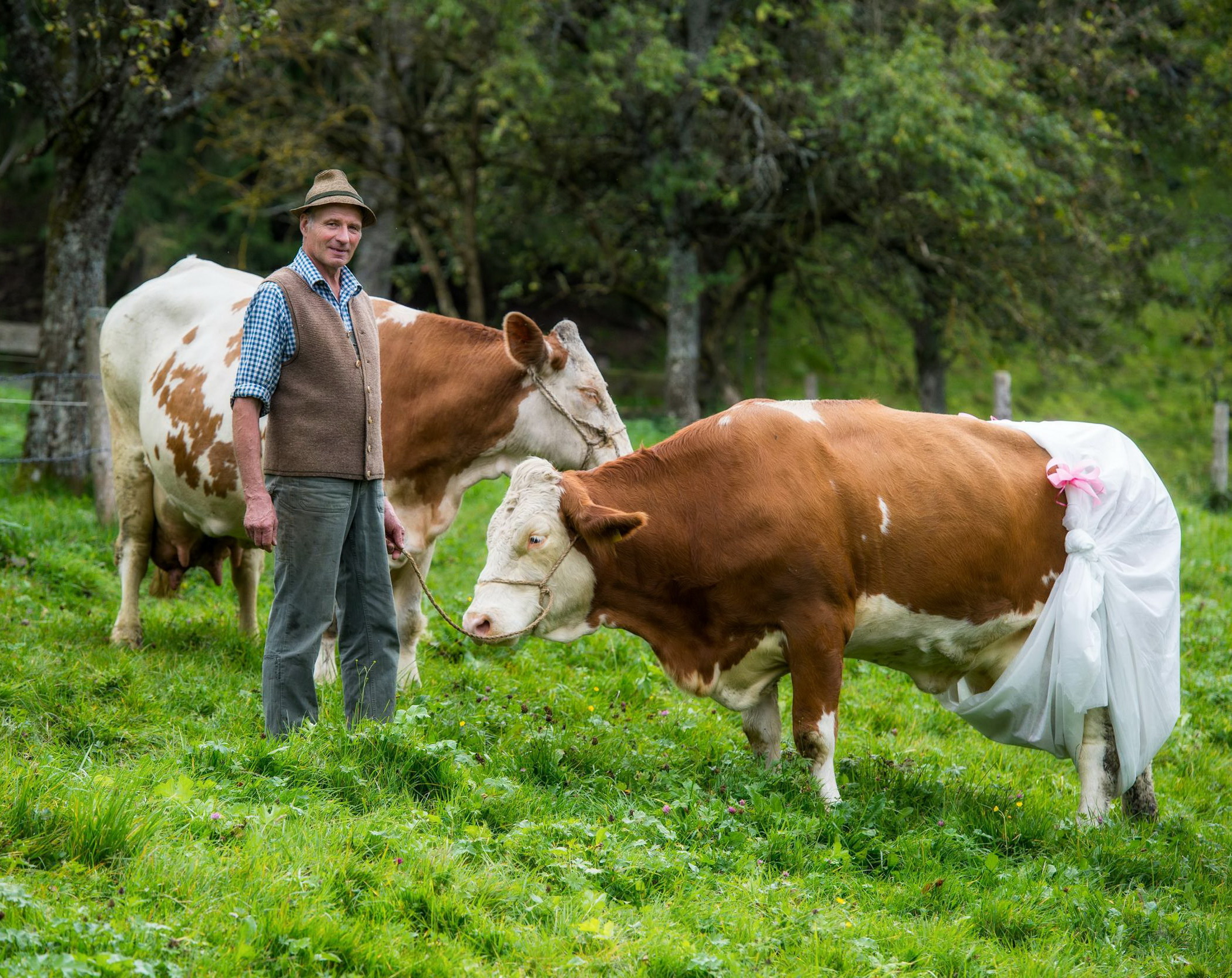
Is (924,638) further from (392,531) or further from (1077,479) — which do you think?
(392,531)

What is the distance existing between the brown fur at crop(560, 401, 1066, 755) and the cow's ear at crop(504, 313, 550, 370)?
105 cm

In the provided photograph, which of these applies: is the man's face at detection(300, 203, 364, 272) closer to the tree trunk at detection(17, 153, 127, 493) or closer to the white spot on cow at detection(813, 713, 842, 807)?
the white spot on cow at detection(813, 713, 842, 807)

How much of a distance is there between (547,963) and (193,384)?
4.24 metres

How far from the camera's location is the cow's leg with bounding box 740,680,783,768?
17.9ft

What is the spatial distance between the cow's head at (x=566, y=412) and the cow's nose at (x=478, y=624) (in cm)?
158

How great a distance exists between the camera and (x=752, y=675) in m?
5.32

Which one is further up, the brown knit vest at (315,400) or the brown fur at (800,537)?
the brown knit vest at (315,400)

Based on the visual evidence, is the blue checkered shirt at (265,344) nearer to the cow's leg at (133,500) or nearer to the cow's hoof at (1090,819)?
the cow's leg at (133,500)

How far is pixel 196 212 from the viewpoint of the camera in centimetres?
2152

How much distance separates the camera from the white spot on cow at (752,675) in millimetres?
5234

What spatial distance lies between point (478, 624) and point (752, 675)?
1306 millimetres

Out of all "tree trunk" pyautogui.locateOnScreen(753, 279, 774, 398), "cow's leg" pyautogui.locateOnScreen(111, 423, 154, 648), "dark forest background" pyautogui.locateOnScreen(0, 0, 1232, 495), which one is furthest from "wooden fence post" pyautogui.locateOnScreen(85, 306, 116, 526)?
"tree trunk" pyautogui.locateOnScreen(753, 279, 774, 398)

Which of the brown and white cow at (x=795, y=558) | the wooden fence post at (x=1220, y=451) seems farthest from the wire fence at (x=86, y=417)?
the wooden fence post at (x=1220, y=451)

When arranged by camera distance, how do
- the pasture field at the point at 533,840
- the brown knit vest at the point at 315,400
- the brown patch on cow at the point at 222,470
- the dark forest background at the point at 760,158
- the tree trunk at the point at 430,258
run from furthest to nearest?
1. the tree trunk at the point at 430,258
2. the dark forest background at the point at 760,158
3. the brown patch on cow at the point at 222,470
4. the brown knit vest at the point at 315,400
5. the pasture field at the point at 533,840
